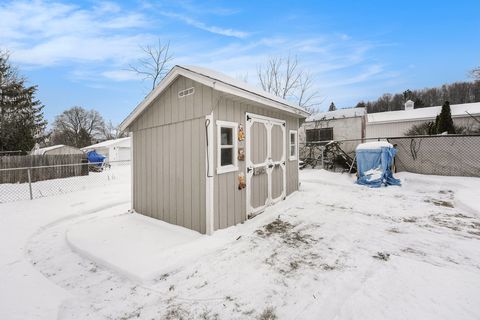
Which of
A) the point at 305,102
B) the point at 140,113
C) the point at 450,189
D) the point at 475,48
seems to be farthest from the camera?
the point at 305,102

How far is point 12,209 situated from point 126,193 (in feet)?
9.17

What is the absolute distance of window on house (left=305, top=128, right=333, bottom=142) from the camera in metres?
13.9

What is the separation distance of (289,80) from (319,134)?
249 inches

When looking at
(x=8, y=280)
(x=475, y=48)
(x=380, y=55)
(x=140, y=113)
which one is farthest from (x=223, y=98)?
(x=475, y=48)

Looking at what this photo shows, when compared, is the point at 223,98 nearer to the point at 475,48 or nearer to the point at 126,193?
the point at 126,193

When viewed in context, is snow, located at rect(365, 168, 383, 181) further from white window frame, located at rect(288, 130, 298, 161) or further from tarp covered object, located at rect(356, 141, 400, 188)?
white window frame, located at rect(288, 130, 298, 161)

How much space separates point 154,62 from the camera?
16.6 m

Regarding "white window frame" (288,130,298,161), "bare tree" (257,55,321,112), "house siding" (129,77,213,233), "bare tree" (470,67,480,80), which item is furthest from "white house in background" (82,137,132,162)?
"bare tree" (470,67,480,80)

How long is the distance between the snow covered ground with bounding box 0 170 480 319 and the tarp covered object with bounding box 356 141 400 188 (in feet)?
8.36

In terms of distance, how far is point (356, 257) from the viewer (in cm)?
314

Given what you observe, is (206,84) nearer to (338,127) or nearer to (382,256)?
(382,256)

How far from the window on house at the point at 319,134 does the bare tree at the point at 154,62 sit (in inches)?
464

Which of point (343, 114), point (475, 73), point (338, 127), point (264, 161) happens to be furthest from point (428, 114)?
point (264, 161)

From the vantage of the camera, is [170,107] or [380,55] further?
[380,55]
